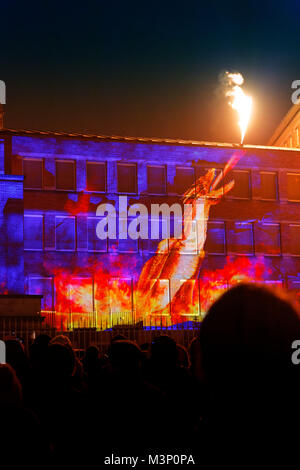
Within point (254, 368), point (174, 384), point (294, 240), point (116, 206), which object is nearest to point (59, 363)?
point (174, 384)

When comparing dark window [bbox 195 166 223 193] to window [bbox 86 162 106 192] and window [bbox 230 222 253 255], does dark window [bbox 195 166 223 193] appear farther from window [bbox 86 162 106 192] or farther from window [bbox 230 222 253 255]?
window [bbox 86 162 106 192]

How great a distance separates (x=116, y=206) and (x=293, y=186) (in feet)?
43.6

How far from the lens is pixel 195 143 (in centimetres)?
4638

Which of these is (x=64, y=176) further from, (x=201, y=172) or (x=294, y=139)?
(x=294, y=139)

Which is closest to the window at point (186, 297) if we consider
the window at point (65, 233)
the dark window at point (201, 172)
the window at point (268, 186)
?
the window at point (65, 233)

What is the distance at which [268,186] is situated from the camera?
47438mm

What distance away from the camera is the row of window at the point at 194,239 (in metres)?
42.2

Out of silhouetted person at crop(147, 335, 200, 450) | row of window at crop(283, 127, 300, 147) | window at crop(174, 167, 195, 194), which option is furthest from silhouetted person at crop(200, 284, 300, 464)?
row of window at crop(283, 127, 300, 147)

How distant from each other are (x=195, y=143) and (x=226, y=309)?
1765 inches

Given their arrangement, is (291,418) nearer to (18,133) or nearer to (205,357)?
(205,357)

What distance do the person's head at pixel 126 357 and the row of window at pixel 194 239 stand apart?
3696 centimetres

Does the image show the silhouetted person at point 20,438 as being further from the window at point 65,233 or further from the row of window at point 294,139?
the row of window at point 294,139

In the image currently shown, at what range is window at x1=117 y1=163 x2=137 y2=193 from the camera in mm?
44781

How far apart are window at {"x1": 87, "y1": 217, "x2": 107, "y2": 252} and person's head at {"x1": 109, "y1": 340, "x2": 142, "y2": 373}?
37.4 metres
